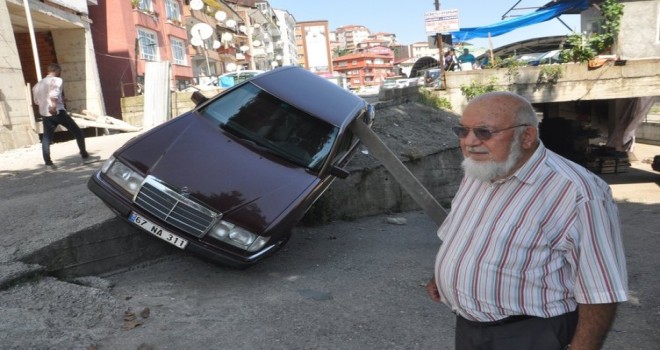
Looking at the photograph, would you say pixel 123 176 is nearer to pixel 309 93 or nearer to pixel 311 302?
pixel 311 302

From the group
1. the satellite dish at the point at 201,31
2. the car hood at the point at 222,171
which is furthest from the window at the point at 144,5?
the car hood at the point at 222,171

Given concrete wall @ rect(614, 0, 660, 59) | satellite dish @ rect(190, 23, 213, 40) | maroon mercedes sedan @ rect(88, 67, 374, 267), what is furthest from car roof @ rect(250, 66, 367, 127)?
satellite dish @ rect(190, 23, 213, 40)

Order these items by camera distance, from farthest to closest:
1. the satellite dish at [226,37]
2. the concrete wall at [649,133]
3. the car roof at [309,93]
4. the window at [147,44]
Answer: the satellite dish at [226,37] → the concrete wall at [649,133] → the window at [147,44] → the car roof at [309,93]

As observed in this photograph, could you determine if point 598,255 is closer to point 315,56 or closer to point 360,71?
point 315,56

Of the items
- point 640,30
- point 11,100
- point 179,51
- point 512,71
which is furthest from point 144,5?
point 640,30

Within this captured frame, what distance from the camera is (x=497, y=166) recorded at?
1776 millimetres

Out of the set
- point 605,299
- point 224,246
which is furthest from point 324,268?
point 605,299

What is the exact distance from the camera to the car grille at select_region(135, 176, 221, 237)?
3.91 m

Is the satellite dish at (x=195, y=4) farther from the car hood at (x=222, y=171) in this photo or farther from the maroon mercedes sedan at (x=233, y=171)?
the car hood at (x=222, y=171)

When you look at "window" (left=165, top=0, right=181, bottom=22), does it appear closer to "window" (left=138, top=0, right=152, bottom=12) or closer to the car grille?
"window" (left=138, top=0, right=152, bottom=12)

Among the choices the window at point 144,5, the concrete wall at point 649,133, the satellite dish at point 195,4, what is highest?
the satellite dish at point 195,4

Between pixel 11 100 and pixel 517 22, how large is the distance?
15900mm

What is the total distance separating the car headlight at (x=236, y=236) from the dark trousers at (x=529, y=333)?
2477 mm

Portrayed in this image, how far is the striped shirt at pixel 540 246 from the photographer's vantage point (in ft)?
5.04
